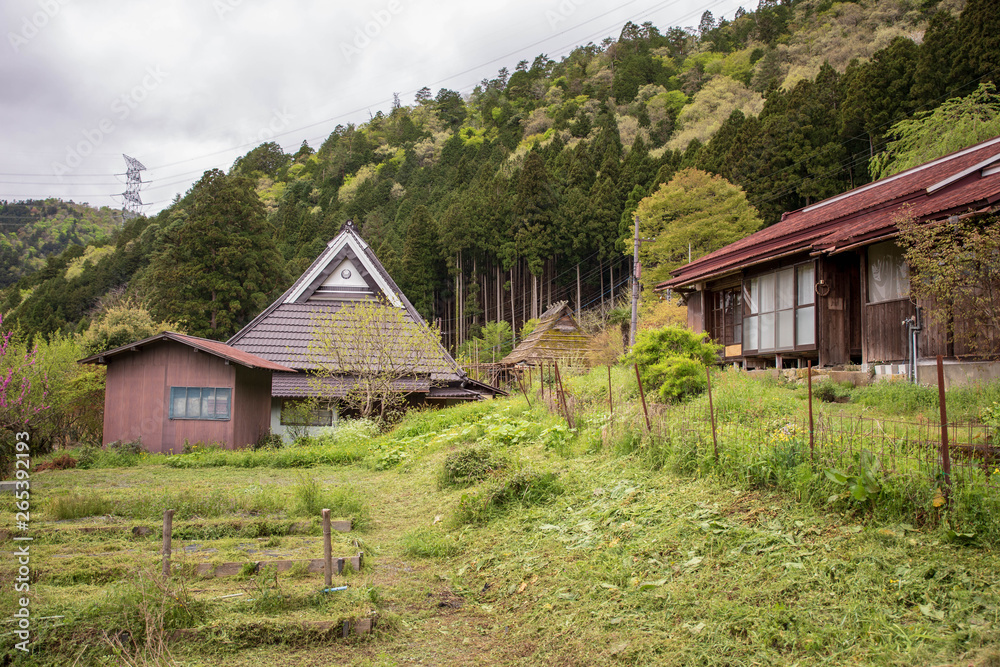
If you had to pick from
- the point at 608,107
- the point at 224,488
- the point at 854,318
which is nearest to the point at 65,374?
the point at 224,488

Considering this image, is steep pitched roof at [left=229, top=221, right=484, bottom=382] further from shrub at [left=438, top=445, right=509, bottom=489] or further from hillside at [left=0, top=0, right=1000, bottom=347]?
hillside at [left=0, top=0, right=1000, bottom=347]

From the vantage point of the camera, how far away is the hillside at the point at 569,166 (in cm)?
3088

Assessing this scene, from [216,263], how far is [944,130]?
33.8 m

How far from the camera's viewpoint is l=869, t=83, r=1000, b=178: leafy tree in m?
21.3

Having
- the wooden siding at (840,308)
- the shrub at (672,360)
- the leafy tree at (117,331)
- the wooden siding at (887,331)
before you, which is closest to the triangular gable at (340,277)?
the leafy tree at (117,331)

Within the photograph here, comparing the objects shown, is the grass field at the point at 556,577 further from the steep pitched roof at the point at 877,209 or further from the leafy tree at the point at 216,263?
the leafy tree at the point at 216,263

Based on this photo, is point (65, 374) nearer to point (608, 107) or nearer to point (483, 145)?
point (483, 145)

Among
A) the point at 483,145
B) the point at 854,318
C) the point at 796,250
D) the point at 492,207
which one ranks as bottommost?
the point at 854,318

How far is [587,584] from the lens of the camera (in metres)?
5.46

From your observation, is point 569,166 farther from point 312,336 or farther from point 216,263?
point 312,336

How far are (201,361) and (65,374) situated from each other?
250 inches

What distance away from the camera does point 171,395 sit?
16.4 metres

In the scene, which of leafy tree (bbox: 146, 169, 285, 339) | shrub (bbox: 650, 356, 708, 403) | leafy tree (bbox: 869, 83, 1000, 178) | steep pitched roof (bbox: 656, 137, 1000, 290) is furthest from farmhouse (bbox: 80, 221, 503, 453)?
leafy tree (bbox: 869, 83, 1000, 178)

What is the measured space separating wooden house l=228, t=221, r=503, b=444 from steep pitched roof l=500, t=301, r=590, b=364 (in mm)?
8044
